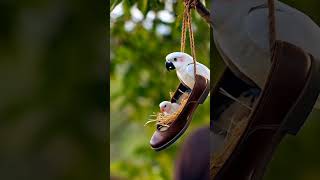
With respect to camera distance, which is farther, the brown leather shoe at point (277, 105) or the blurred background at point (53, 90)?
the brown leather shoe at point (277, 105)

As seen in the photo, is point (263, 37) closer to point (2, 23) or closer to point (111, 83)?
point (111, 83)

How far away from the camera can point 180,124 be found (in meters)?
1.60

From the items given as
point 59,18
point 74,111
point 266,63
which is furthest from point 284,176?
point 59,18

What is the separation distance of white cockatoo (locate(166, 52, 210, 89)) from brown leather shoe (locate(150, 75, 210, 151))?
0.05 ft

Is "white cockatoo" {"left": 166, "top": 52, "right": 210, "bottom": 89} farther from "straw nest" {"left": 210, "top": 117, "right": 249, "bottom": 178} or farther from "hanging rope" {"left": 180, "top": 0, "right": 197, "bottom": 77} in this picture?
"straw nest" {"left": 210, "top": 117, "right": 249, "bottom": 178}

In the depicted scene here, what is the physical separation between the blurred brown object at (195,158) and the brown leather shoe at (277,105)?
0.04 meters

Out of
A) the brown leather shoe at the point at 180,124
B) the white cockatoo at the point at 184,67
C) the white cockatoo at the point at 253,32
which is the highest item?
the white cockatoo at the point at 253,32

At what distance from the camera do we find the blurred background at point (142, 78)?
1.60m

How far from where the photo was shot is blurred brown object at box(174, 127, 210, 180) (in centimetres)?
160

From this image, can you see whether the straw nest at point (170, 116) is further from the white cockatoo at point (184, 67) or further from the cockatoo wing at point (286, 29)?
the cockatoo wing at point (286, 29)

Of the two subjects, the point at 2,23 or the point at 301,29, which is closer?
the point at 2,23

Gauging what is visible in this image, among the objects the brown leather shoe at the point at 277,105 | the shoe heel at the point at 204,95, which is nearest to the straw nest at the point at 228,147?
the brown leather shoe at the point at 277,105

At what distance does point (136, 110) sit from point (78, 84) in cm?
19

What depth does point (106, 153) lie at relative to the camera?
1584mm
